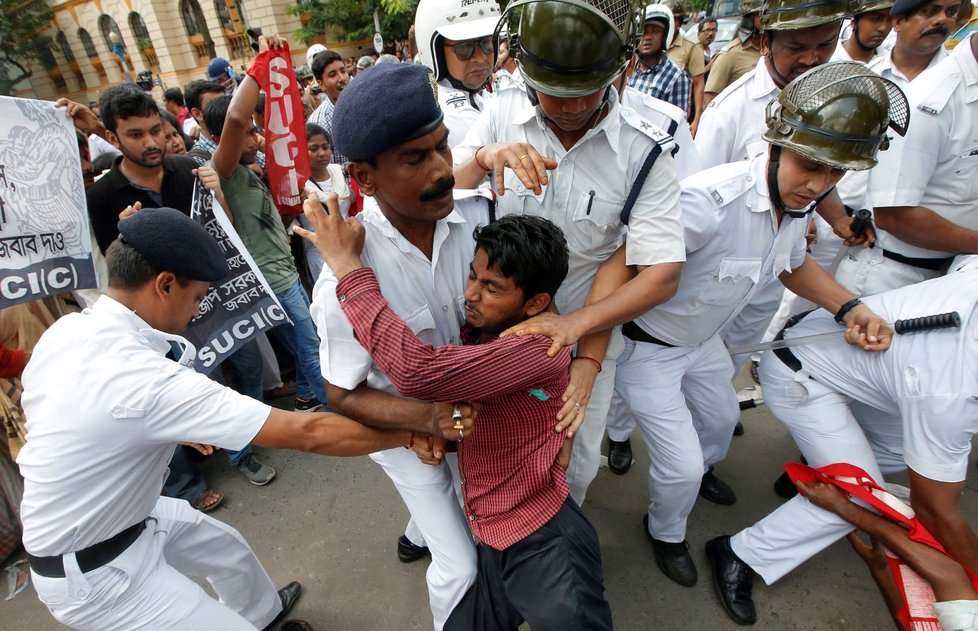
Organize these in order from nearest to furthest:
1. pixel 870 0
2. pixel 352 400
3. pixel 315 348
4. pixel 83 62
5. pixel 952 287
→ 1. pixel 352 400
2. pixel 952 287
3. pixel 870 0
4. pixel 315 348
5. pixel 83 62

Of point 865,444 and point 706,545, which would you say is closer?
point 865,444

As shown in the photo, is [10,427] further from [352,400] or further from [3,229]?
[352,400]

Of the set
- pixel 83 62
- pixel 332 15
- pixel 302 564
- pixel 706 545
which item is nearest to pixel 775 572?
pixel 706 545

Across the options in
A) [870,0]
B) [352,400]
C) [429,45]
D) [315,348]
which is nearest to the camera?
[352,400]

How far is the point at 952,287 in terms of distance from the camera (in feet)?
6.59

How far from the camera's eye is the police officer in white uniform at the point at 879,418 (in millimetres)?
1815

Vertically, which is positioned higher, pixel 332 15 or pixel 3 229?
pixel 332 15

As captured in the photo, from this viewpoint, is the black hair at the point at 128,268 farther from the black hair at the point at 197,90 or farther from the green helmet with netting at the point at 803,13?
the black hair at the point at 197,90

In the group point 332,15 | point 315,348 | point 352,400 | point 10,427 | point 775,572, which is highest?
point 332,15

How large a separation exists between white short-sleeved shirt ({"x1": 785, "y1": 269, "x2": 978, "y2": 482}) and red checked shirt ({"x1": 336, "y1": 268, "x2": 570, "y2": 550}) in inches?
55.1

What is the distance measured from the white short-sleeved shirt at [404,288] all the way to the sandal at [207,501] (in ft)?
6.50

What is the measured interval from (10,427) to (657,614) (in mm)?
3316

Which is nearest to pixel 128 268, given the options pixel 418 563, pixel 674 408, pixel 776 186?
pixel 418 563

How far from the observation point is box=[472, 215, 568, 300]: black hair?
1.52 meters
